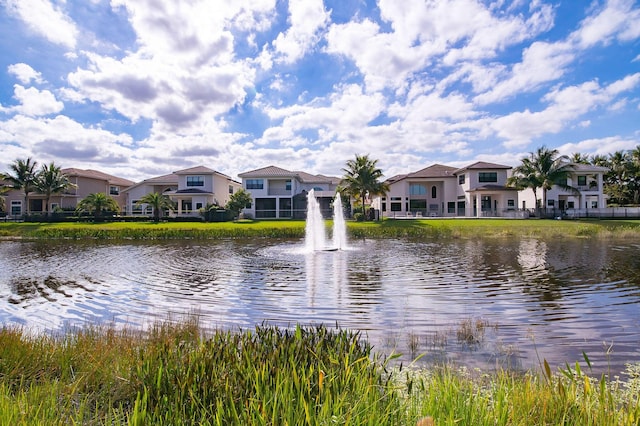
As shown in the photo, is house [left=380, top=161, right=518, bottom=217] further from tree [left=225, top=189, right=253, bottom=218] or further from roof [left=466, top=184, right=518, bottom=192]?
tree [left=225, top=189, right=253, bottom=218]

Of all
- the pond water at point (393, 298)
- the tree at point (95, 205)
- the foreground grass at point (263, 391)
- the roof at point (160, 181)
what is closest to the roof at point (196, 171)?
the roof at point (160, 181)

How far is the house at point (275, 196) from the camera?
5512 cm

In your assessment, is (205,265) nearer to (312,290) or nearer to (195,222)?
(312,290)

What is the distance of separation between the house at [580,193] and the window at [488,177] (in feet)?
16.6

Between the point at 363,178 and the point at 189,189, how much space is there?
26.4 metres

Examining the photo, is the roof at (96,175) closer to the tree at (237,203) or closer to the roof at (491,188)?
the tree at (237,203)

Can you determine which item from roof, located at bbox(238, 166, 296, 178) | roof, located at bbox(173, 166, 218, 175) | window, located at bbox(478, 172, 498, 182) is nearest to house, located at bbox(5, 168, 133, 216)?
roof, located at bbox(173, 166, 218, 175)

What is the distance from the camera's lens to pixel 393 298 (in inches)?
404

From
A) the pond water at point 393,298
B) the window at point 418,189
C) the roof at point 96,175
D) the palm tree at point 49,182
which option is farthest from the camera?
the window at point 418,189

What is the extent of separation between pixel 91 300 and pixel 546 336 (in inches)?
438

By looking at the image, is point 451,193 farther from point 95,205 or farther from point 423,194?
point 95,205

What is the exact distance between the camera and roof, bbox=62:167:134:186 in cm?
5931

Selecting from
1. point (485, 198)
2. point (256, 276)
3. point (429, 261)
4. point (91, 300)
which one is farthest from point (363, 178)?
point (91, 300)

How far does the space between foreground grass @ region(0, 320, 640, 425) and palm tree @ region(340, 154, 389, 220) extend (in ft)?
131
